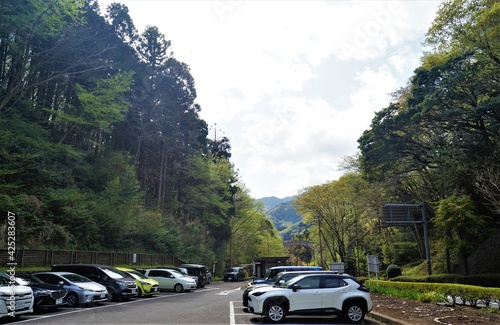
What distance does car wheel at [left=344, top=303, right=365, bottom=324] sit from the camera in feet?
37.7

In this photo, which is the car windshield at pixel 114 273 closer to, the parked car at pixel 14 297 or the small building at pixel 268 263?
the parked car at pixel 14 297

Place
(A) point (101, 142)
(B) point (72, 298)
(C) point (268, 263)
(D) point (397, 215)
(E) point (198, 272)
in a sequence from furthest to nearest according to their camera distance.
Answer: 1. (C) point (268, 263)
2. (A) point (101, 142)
3. (E) point (198, 272)
4. (D) point (397, 215)
5. (B) point (72, 298)

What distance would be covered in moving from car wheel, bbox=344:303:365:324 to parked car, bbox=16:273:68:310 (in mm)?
10382

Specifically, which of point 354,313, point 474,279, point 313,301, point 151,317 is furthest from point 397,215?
point 151,317

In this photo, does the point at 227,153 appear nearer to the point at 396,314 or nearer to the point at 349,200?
the point at 349,200

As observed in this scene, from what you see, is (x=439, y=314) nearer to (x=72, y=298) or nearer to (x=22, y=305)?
(x=22, y=305)

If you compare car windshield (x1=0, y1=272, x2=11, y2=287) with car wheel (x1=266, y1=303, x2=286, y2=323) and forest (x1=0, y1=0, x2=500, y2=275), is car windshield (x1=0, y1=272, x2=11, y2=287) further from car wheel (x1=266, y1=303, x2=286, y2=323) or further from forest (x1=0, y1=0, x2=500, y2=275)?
car wheel (x1=266, y1=303, x2=286, y2=323)

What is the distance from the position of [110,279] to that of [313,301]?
11.0 meters

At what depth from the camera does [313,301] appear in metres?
11.5

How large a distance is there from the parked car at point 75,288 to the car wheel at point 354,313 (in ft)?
34.3

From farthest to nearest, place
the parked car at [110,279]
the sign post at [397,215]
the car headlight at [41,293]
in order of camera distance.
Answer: the sign post at [397,215] → the parked car at [110,279] → the car headlight at [41,293]

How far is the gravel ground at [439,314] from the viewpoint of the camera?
10380 mm

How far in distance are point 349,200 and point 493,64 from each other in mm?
26451

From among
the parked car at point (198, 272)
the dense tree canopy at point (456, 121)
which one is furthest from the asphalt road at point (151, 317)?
the parked car at point (198, 272)
